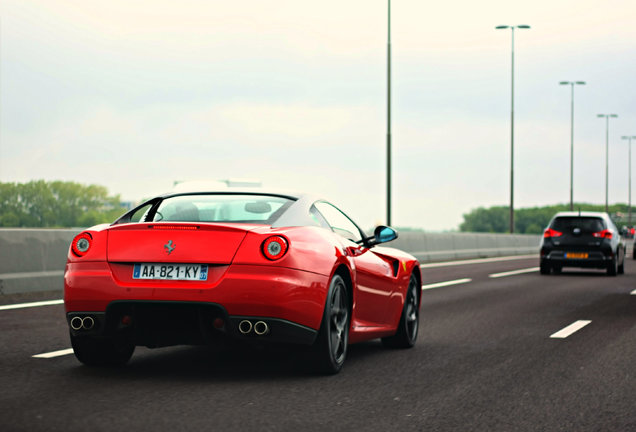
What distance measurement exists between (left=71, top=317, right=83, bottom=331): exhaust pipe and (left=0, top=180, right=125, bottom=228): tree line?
844cm

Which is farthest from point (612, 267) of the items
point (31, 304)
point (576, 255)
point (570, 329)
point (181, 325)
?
point (181, 325)

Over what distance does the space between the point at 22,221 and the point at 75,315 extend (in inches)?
410

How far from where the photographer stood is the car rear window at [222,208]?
730cm

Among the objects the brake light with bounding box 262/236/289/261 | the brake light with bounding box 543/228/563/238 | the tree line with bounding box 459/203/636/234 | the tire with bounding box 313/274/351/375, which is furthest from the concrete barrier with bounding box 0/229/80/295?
the tree line with bounding box 459/203/636/234

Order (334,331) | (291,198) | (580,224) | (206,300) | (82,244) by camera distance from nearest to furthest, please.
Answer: (206,300)
(82,244)
(334,331)
(291,198)
(580,224)

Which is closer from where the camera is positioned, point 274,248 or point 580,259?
point 274,248

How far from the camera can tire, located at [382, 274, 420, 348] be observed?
29.5ft

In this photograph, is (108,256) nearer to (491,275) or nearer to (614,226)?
(491,275)

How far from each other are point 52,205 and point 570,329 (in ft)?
35.0

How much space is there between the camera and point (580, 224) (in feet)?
78.5

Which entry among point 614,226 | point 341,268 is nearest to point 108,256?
point 341,268

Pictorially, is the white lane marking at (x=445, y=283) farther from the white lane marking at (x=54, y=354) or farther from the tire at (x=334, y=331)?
the tire at (x=334, y=331)

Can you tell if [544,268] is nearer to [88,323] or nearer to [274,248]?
[274,248]

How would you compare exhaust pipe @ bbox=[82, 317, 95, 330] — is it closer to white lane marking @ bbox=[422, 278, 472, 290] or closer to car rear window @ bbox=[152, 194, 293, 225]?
car rear window @ bbox=[152, 194, 293, 225]
